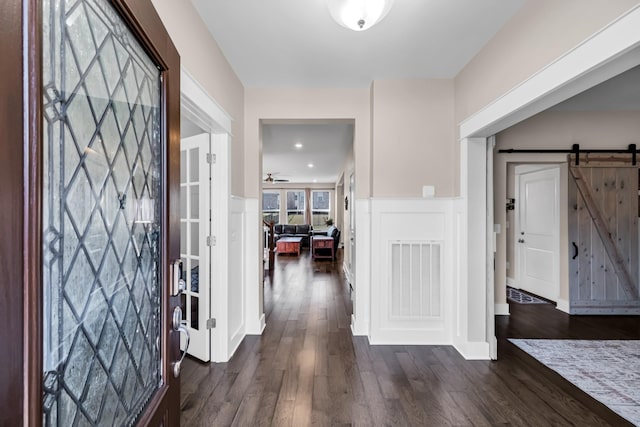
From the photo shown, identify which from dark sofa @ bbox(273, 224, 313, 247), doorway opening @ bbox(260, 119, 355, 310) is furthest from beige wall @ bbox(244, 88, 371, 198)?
dark sofa @ bbox(273, 224, 313, 247)

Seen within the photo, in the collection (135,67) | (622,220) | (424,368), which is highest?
(135,67)

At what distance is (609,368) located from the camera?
2.44m

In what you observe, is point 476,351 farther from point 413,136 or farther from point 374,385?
point 413,136

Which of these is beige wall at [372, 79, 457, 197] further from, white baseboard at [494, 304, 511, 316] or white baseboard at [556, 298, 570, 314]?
white baseboard at [556, 298, 570, 314]

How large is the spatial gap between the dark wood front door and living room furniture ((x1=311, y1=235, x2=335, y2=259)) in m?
6.97

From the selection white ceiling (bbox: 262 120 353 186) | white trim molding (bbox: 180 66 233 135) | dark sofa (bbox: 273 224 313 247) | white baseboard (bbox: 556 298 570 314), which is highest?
white ceiling (bbox: 262 120 353 186)

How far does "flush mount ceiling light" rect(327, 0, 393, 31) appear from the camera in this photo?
5.15ft

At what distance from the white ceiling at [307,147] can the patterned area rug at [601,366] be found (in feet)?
9.38

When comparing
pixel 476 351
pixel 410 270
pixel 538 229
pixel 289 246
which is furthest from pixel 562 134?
pixel 289 246

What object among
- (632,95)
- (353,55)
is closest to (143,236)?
(353,55)

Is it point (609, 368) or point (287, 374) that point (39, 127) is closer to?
point (287, 374)

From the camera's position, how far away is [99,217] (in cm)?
76

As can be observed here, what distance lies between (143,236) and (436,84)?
287 cm

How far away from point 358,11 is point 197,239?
2.04 meters
